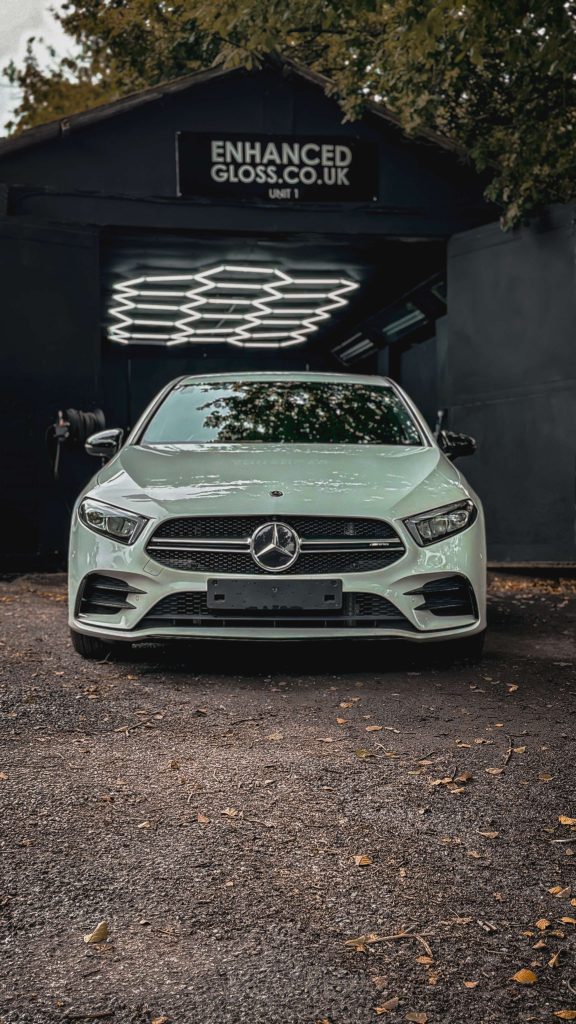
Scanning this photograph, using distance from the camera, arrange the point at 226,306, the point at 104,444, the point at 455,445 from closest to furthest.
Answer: the point at 104,444 → the point at 455,445 → the point at 226,306

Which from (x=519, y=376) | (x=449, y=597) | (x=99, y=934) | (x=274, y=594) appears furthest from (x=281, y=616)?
(x=519, y=376)

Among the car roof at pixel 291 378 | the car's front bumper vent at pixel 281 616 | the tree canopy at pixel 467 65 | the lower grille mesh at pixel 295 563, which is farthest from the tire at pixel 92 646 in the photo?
the tree canopy at pixel 467 65

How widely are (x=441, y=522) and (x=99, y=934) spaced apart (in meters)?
3.15

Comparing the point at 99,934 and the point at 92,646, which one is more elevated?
the point at 99,934

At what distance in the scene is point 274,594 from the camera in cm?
485

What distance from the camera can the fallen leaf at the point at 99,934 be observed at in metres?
2.29

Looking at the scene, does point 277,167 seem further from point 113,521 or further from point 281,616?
A: point 281,616

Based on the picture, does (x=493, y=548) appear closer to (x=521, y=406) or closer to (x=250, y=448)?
(x=521, y=406)

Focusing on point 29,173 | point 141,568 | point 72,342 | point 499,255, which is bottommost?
point 141,568

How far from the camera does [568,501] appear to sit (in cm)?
1011

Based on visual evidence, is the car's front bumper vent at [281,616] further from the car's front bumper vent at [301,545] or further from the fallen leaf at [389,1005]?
the fallen leaf at [389,1005]

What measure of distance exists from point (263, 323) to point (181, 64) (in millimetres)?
5101

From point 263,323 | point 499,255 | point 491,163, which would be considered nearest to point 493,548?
point 499,255

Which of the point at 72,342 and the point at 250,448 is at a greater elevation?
the point at 72,342
